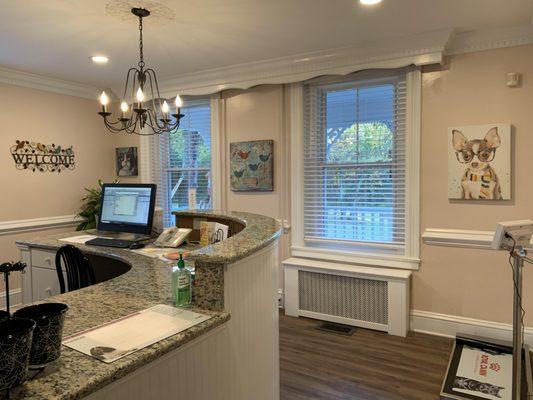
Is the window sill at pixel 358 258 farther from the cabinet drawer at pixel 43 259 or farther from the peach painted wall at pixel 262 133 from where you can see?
the cabinet drawer at pixel 43 259

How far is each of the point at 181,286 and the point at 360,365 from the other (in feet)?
6.53

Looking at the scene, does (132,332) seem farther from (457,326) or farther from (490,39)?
(490,39)

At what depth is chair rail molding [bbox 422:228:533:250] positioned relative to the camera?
104 inches

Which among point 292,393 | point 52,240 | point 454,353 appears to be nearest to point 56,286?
point 52,240

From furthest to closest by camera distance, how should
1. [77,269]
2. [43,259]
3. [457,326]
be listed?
1. [457,326]
2. [43,259]
3. [77,269]

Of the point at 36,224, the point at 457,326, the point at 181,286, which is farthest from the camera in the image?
the point at 36,224

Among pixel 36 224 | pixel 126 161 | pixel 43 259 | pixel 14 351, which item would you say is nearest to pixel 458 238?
pixel 14 351

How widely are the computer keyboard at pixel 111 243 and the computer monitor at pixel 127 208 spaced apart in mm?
139

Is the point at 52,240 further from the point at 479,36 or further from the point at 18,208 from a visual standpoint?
the point at 479,36

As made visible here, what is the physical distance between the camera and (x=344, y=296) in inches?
145

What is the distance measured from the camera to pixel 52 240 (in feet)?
9.86

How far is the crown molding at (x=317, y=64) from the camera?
321 cm

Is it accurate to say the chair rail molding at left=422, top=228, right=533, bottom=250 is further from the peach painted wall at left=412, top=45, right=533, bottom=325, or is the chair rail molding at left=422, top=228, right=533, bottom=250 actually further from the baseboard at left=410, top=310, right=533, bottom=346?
the baseboard at left=410, top=310, right=533, bottom=346

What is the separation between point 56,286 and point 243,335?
1915mm
